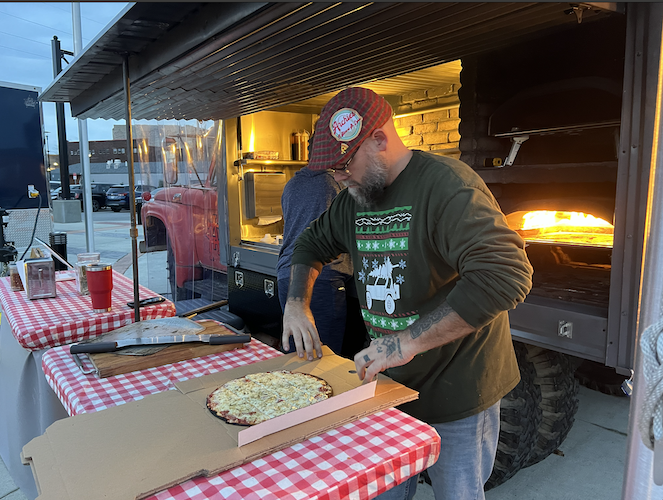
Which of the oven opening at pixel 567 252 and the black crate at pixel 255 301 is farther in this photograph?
the black crate at pixel 255 301

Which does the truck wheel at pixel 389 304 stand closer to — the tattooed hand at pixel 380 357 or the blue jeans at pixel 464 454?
the tattooed hand at pixel 380 357

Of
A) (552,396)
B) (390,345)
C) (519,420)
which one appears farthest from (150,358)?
(552,396)

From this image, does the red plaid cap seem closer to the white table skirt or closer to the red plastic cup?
the red plastic cup

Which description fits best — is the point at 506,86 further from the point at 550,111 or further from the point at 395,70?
the point at 395,70

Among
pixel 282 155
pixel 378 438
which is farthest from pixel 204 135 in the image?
pixel 378 438

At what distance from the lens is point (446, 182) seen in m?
1.64

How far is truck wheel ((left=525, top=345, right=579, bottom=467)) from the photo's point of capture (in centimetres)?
286

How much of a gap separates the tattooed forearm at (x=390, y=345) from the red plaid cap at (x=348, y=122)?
2.17 feet

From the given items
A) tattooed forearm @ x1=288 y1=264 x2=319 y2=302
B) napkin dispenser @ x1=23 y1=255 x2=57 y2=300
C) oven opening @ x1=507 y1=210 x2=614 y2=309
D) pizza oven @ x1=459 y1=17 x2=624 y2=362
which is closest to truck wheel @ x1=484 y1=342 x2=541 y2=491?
pizza oven @ x1=459 y1=17 x2=624 y2=362

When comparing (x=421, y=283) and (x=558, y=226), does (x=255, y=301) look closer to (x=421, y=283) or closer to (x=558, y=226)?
(x=558, y=226)

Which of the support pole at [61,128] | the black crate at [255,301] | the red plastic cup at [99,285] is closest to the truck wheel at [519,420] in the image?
the red plastic cup at [99,285]

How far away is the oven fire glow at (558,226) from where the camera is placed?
3175 mm

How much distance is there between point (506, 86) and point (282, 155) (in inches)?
126

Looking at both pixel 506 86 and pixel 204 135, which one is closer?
pixel 506 86
